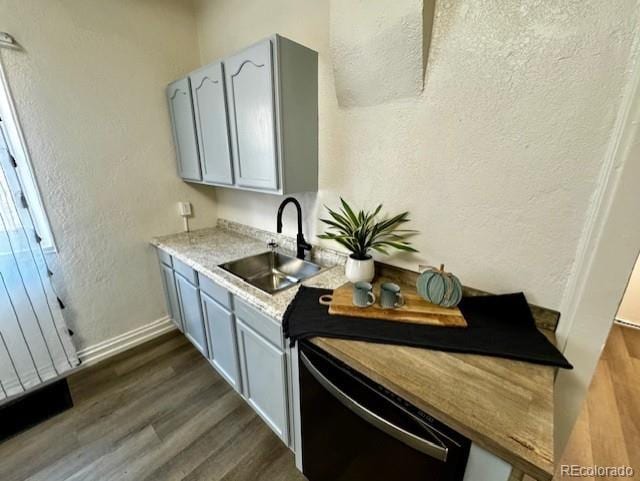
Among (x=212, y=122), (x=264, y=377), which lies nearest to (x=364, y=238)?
(x=264, y=377)

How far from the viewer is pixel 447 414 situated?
0.62 meters

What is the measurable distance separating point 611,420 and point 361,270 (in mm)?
1787

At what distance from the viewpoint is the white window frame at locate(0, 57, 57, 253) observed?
143 centimetres

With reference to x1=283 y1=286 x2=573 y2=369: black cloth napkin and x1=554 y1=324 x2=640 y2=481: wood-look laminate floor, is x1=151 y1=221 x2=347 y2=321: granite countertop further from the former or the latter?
x1=554 y1=324 x2=640 y2=481: wood-look laminate floor

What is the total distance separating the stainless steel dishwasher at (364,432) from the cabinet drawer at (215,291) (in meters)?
0.62

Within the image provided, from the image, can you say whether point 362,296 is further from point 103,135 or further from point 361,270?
point 103,135

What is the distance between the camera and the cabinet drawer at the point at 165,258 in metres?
1.98

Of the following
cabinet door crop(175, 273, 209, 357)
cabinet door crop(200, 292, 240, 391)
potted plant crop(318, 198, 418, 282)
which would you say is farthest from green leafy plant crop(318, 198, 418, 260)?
cabinet door crop(175, 273, 209, 357)

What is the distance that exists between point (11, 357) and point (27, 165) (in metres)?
1.16

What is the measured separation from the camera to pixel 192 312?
1865 mm

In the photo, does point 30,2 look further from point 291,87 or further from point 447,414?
point 447,414

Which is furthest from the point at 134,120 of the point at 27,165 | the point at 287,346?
the point at 287,346

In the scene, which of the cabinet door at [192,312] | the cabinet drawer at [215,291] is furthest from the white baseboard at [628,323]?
the cabinet door at [192,312]

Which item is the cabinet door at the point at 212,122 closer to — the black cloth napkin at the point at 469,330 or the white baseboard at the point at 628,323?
the black cloth napkin at the point at 469,330
